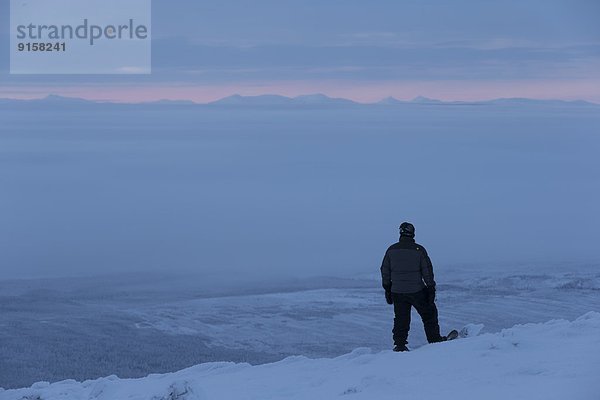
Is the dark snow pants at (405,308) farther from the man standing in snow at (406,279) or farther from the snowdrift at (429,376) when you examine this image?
the snowdrift at (429,376)

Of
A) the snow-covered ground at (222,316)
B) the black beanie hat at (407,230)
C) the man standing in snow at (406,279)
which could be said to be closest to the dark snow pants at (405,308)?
the man standing in snow at (406,279)

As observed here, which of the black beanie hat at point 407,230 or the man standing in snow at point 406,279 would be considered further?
the man standing in snow at point 406,279

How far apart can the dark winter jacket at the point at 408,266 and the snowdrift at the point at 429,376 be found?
803 millimetres

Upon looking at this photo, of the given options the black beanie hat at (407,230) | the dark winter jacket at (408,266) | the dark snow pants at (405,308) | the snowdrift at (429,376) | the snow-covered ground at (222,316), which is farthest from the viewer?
the snow-covered ground at (222,316)

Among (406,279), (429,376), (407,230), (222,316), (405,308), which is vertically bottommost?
(222,316)

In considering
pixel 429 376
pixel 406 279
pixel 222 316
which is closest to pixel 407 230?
pixel 406 279

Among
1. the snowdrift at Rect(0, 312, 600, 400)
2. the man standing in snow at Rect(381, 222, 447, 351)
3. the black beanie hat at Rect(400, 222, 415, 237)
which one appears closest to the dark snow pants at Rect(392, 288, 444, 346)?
the man standing in snow at Rect(381, 222, 447, 351)

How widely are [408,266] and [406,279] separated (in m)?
0.17

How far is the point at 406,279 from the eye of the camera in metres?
11.3

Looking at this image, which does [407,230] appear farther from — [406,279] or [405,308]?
[405,308]

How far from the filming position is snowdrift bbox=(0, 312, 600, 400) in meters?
8.94

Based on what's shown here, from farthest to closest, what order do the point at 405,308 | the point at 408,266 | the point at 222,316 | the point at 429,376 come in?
the point at 222,316 → the point at 405,308 → the point at 408,266 → the point at 429,376

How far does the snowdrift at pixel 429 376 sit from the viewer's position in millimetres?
8938

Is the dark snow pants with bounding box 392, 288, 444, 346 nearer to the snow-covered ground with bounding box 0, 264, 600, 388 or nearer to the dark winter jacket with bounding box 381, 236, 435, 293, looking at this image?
the dark winter jacket with bounding box 381, 236, 435, 293
